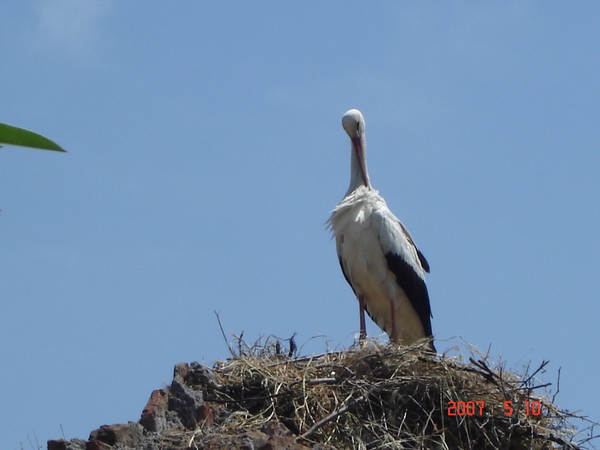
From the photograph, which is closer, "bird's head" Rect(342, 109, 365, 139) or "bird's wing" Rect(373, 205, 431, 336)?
"bird's wing" Rect(373, 205, 431, 336)

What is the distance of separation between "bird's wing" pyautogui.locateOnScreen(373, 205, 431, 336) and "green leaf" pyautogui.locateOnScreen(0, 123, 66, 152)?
19.7 feet

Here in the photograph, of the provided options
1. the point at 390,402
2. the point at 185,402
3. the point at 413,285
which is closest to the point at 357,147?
the point at 413,285

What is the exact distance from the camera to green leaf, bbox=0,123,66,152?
2.72 feet

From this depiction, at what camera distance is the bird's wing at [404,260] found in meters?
6.79

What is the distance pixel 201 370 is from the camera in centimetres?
446

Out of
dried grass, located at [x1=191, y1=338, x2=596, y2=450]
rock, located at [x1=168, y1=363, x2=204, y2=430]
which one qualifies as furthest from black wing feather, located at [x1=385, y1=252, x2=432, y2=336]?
rock, located at [x1=168, y1=363, x2=204, y2=430]

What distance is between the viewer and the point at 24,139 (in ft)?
2.77

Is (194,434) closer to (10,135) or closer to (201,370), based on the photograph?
(201,370)

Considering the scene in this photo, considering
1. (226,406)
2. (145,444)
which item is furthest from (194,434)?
(226,406)
